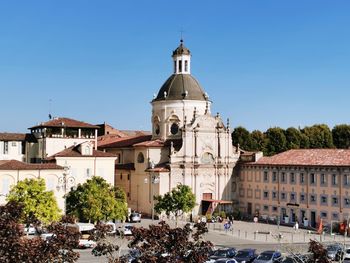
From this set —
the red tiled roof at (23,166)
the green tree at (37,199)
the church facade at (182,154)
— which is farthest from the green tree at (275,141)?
the green tree at (37,199)

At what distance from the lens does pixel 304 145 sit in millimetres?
103750

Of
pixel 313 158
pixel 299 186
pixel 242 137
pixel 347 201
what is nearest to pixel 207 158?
pixel 299 186

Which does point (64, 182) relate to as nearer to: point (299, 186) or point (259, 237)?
point (259, 237)

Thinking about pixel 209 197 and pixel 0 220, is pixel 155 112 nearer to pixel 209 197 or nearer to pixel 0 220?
pixel 209 197

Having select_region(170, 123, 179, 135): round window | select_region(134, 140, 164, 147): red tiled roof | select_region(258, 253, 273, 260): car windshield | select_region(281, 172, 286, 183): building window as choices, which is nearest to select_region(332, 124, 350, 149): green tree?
select_region(281, 172, 286, 183): building window

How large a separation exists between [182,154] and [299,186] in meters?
16.6

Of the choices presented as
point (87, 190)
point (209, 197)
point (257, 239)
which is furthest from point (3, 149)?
point (257, 239)

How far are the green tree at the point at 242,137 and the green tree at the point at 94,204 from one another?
145ft

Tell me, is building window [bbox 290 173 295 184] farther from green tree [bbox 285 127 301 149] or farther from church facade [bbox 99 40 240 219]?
green tree [bbox 285 127 301 149]

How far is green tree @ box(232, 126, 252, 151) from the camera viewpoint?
10188 centimetres

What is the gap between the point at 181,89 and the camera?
272ft

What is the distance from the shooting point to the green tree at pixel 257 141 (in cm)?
10185

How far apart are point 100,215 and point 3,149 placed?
2285 cm

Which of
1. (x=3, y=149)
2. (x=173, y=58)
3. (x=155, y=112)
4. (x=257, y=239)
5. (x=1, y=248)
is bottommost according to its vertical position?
(x=257, y=239)
